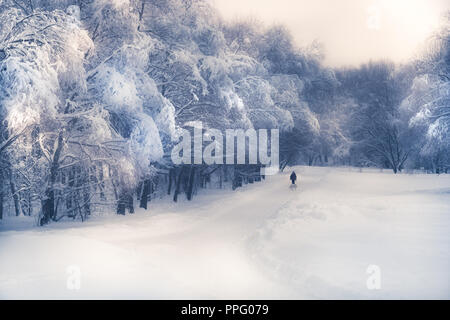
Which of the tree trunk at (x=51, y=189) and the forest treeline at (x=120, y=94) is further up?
the forest treeline at (x=120, y=94)

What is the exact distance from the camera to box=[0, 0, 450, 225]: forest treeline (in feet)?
32.5

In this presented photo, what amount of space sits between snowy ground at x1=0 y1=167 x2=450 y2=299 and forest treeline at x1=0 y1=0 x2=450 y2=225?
91.2 inches

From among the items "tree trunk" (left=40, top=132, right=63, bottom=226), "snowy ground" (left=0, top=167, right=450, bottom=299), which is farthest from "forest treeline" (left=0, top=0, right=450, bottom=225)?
"snowy ground" (left=0, top=167, right=450, bottom=299)

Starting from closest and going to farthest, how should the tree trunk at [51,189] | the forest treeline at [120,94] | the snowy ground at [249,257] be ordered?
the snowy ground at [249,257] < the forest treeline at [120,94] < the tree trunk at [51,189]

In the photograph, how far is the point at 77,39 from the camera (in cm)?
1032

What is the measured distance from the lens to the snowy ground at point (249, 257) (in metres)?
6.24

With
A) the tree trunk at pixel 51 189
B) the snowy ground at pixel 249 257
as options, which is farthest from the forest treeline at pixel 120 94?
the snowy ground at pixel 249 257

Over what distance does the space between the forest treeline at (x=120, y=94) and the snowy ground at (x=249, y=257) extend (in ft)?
7.60

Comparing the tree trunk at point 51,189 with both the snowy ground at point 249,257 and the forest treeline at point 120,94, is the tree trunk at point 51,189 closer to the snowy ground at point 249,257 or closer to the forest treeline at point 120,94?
the forest treeline at point 120,94

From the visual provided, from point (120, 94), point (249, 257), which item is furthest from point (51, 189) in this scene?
point (249, 257)

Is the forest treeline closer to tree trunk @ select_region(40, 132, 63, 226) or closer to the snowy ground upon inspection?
tree trunk @ select_region(40, 132, 63, 226)

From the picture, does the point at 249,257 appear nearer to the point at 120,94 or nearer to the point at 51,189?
the point at 120,94

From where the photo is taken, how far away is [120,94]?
1170 cm
